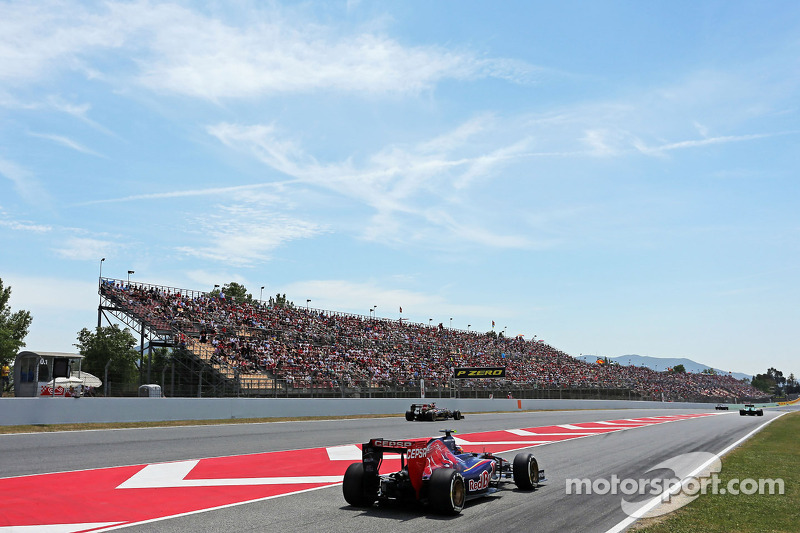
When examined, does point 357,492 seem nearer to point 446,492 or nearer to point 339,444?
point 446,492

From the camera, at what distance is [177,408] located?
2527 centimetres

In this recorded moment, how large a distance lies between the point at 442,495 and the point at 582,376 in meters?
67.7

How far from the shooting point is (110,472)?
38.1 ft

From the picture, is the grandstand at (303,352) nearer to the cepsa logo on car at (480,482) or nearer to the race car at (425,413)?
the race car at (425,413)

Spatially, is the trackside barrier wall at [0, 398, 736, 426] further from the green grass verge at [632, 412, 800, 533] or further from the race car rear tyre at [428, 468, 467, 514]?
the green grass verge at [632, 412, 800, 533]

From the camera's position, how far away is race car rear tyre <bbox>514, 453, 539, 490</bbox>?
9.98m

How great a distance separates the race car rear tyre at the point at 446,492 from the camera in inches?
316

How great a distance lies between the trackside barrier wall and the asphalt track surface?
275 centimetres

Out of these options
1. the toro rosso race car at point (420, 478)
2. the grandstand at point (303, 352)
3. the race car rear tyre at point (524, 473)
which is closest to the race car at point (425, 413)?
the grandstand at point (303, 352)

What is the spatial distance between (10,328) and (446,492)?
52457 mm

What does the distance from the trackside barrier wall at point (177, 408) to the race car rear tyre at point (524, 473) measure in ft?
58.8

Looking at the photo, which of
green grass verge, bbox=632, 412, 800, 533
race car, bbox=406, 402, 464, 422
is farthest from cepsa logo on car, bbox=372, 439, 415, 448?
race car, bbox=406, 402, 464, 422

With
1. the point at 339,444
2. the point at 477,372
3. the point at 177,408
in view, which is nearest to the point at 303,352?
the point at 477,372

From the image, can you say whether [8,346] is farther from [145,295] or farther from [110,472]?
[110,472]
